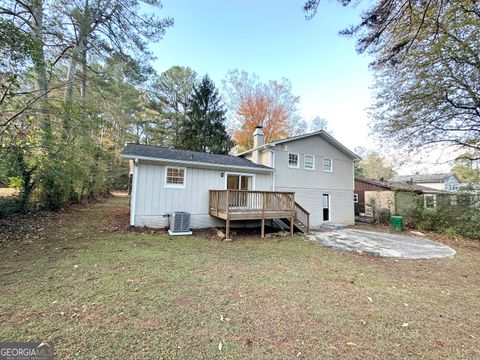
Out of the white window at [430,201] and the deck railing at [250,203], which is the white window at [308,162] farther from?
the white window at [430,201]

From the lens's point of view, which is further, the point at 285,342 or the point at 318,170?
the point at 318,170

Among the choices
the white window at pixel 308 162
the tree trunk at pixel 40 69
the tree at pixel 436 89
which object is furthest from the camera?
the white window at pixel 308 162

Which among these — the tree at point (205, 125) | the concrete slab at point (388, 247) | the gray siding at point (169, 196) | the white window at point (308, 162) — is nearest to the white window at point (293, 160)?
the white window at point (308, 162)

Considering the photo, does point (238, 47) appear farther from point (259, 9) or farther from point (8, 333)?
point (8, 333)

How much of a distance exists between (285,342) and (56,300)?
3.24 metres

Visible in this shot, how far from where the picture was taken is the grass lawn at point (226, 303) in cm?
239

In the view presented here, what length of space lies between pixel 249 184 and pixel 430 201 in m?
10.1

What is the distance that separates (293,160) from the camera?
12102 mm

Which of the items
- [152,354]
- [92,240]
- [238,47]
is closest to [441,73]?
[238,47]

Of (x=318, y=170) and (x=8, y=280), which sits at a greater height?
(x=318, y=170)

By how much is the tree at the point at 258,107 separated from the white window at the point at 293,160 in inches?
365

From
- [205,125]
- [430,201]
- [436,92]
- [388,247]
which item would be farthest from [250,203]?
[205,125]

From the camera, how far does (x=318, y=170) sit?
42.1 feet

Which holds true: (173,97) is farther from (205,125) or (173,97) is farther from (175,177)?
(175,177)
